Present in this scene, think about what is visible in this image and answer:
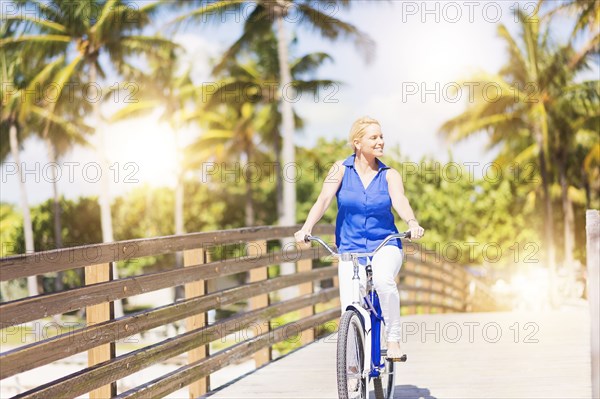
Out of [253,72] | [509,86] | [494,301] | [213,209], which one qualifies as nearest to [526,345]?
[494,301]

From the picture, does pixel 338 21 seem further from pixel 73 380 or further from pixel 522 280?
pixel 73 380

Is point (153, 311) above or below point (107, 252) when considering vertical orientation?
below

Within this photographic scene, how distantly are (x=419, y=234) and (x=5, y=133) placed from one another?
4585cm

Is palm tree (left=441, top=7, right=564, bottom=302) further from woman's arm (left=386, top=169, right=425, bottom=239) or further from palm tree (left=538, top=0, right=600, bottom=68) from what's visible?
woman's arm (left=386, top=169, right=425, bottom=239)

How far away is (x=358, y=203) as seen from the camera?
6.14m

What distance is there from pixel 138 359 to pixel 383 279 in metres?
1.74

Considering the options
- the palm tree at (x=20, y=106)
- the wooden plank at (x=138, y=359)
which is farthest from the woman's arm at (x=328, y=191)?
the palm tree at (x=20, y=106)

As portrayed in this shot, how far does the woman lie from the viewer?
6070mm

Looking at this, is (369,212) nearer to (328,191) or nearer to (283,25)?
(328,191)

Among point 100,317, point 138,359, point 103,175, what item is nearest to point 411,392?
point 138,359

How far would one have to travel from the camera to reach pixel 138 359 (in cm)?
628

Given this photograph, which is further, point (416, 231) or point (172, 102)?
point (172, 102)

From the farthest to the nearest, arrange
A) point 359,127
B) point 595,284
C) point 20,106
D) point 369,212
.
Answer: point 20,106 → point 359,127 → point 369,212 → point 595,284

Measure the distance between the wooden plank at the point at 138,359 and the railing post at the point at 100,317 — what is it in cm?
6
